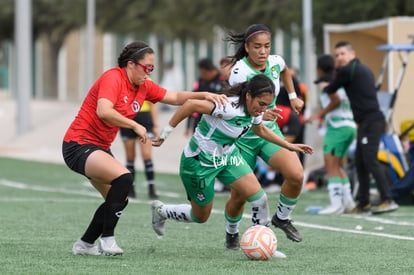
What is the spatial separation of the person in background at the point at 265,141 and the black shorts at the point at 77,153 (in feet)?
4.57

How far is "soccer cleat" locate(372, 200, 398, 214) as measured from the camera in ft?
43.2

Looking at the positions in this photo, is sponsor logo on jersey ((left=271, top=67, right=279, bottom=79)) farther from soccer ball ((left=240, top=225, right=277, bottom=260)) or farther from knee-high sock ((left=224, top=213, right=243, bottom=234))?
soccer ball ((left=240, top=225, right=277, bottom=260))

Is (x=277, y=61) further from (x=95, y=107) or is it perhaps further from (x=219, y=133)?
(x=95, y=107)

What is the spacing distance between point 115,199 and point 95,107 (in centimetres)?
78

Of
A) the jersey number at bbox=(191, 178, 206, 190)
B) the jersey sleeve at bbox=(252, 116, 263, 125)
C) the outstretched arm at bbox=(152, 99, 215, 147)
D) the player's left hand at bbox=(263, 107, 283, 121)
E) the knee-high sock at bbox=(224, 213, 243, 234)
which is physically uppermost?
the outstretched arm at bbox=(152, 99, 215, 147)

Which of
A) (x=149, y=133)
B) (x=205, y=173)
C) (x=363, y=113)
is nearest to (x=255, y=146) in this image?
(x=205, y=173)

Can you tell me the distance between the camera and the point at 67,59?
62.6m

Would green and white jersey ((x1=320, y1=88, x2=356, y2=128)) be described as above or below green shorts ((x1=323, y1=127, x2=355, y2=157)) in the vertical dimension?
above

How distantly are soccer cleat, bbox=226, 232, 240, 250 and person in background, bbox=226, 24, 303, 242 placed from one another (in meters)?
0.03

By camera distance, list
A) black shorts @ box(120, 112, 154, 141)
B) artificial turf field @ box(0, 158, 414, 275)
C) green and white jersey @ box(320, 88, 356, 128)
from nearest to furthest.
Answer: artificial turf field @ box(0, 158, 414, 275)
green and white jersey @ box(320, 88, 356, 128)
black shorts @ box(120, 112, 154, 141)

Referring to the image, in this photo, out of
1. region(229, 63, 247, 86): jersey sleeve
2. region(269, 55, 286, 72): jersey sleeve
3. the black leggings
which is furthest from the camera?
the black leggings

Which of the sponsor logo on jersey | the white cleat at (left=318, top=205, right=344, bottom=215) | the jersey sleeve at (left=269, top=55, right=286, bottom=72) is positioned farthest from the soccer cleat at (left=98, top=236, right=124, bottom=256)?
the white cleat at (left=318, top=205, right=344, bottom=215)

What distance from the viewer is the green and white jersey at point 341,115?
44.0ft

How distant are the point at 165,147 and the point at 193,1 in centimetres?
798
